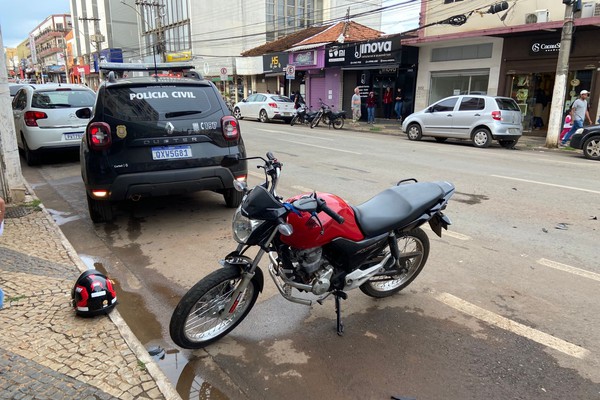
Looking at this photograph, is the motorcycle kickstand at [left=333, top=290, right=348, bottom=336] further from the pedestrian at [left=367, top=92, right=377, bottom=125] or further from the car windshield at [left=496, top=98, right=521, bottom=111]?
the pedestrian at [left=367, top=92, right=377, bottom=125]

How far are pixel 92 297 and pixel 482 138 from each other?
1349 centimetres

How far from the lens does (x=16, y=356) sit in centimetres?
287

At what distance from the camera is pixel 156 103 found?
5277 mm

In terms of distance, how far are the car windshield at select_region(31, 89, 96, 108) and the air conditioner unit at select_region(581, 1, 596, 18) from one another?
52.4ft

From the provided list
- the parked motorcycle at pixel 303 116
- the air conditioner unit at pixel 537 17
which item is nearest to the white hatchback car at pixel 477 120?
the air conditioner unit at pixel 537 17

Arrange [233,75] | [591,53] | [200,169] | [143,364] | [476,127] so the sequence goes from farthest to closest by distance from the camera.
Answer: [233,75] → [591,53] → [476,127] → [200,169] → [143,364]

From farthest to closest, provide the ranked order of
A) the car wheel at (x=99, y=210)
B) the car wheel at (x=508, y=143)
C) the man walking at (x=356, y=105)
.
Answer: the man walking at (x=356, y=105) < the car wheel at (x=508, y=143) < the car wheel at (x=99, y=210)

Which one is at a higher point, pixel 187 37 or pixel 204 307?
pixel 187 37

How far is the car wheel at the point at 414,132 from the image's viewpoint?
1638cm

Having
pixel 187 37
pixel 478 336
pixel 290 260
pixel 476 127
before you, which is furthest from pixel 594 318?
pixel 187 37

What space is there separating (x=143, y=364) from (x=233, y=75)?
36434 mm

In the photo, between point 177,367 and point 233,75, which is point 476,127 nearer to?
point 177,367

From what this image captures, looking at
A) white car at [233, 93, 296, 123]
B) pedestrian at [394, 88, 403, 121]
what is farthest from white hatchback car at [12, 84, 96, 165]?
pedestrian at [394, 88, 403, 121]

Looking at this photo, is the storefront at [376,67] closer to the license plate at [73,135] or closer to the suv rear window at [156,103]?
the license plate at [73,135]
